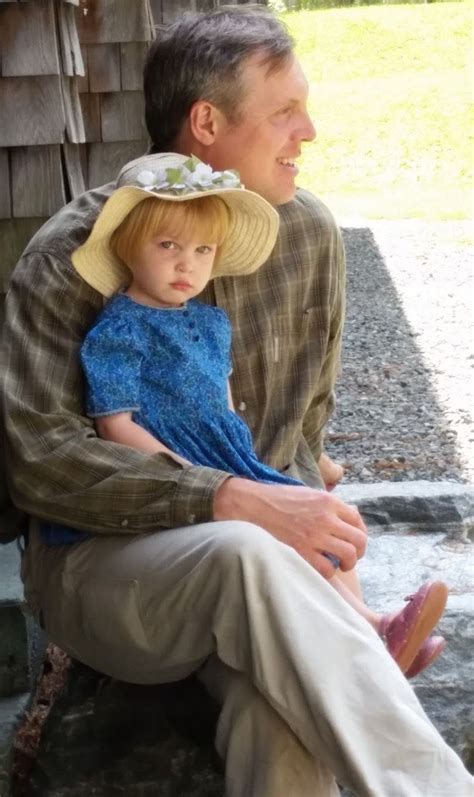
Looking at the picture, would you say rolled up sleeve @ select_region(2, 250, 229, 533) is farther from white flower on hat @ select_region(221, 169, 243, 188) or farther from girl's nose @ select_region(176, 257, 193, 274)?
white flower on hat @ select_region(221, 169, 243, 188)

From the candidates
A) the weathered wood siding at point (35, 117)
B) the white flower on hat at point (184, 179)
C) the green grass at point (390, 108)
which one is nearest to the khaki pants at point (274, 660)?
the white flower on hat at point (184, 179)

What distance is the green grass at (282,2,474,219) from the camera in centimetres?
1071

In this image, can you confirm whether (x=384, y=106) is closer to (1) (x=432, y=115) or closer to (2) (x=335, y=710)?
(1) (x=432, y=115)

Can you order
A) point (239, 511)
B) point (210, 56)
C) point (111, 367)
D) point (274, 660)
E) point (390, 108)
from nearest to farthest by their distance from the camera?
point (274, 660) < point (239, 511) < point (111, 367) < point (210, 56) < point (390, 108)

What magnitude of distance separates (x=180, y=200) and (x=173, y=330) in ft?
0.76

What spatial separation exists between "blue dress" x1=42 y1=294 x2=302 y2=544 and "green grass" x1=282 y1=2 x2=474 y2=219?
761cm

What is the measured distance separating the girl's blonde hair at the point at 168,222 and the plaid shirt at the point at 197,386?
0.14m

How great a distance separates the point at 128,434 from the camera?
7.03 feet

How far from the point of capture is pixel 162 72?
2436mm

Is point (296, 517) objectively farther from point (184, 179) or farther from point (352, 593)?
point (184, 179)

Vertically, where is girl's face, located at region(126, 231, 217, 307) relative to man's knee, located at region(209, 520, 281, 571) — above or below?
above

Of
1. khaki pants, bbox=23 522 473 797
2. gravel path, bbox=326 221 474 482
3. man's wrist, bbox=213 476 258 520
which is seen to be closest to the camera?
khaki pants, bbox=23 522 473 797

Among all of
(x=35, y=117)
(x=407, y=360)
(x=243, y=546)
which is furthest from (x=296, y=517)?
(x=407, y=360)

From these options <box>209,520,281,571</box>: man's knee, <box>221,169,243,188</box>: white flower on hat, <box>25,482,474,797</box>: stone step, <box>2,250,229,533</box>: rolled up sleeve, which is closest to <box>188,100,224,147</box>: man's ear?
<box>221,169,243,188</box>: white flower on hat
